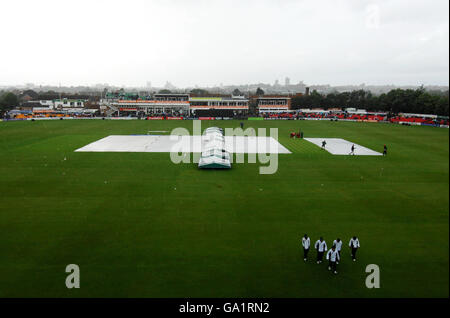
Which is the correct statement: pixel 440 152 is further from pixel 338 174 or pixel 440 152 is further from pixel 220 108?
pixel 220 108

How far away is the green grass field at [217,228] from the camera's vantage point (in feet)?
27.3

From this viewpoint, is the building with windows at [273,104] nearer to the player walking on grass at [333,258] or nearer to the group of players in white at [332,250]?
the group of players in white at [332,250]

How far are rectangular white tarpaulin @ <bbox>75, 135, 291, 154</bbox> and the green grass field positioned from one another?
23.1ft

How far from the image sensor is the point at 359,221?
13078mm

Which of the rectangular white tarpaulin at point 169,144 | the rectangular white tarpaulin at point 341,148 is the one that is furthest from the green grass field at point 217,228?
the rectangular white tarpaulin at point 169,144

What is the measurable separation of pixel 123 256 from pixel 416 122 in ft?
207

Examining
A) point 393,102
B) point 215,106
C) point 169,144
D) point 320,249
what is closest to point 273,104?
point 215,106

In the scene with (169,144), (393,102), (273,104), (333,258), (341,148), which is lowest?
(333,258)

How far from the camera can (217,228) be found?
12.2 meters

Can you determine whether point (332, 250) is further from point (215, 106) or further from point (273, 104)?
point (273, 104)

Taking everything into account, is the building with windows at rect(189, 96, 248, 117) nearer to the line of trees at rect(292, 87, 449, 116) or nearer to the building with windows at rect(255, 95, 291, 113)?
the building with windows at rect(255, 95, 291, 113)

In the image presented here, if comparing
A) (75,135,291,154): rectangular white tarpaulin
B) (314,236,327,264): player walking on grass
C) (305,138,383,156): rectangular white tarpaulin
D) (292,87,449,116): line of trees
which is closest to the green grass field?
(314,236,327,264): player walking on grass

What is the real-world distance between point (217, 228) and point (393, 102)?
7207 centimetres

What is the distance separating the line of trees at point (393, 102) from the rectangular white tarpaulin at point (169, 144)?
44065 mm
